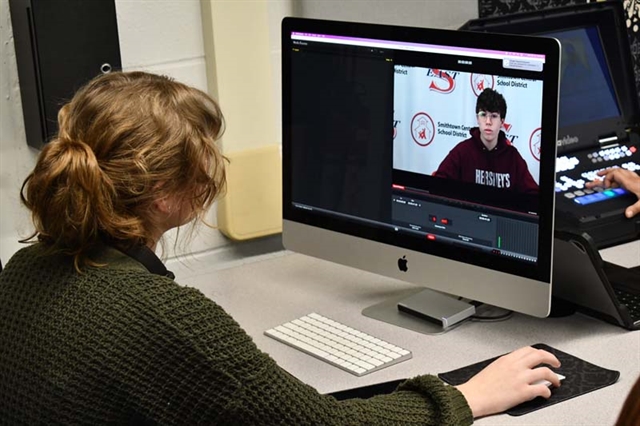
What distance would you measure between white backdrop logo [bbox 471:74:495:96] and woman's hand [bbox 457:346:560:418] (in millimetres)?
439

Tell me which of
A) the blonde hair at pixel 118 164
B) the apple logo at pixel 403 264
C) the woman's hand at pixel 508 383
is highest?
the blonde hair at pixel 118 164

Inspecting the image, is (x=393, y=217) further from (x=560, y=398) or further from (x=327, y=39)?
(x=560, y=398)

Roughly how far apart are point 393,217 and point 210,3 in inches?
29.9

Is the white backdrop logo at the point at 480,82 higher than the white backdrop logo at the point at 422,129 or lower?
higher

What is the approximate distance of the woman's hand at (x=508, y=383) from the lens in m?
1.45

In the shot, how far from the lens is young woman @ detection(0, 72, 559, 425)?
1165mm

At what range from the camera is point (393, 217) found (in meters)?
1.84

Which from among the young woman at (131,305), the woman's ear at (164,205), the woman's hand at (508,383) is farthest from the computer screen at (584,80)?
the woman's ear at (164,205)

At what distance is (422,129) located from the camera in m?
1.76

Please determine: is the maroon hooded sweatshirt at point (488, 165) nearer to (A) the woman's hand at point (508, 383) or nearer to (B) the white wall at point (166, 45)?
(A) the woman's hand at point (508, 383)

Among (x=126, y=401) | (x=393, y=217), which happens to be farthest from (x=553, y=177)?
(x=126, y=401)

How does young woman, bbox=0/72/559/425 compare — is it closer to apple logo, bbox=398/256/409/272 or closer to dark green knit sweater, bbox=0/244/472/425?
dark green knit sweater, bbox=0/244/472/425

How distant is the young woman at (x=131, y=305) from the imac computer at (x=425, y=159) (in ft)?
1.28

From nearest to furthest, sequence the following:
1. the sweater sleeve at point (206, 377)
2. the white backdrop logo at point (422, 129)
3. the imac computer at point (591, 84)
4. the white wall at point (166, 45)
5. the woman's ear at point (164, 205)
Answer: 1. the sweater sleeve at point (206, 377)
2. the woman's ear at point (164, 205)
3. the white backdrop logo at point (422, 129)
4. the white wall at point (166, 45)
5. the imac computer at point (591, 84)
